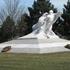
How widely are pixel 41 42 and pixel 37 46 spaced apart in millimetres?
1237

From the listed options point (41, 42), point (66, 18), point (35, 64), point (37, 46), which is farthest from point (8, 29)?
point (35, 64)

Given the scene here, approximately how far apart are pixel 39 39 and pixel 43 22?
2.80 meters

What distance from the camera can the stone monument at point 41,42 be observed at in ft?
96.8

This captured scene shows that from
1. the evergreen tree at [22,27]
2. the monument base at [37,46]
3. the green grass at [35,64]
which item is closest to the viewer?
the green grass at [35,64]

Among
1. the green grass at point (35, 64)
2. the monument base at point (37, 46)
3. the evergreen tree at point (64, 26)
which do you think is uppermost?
the green grass at point (35, 64)

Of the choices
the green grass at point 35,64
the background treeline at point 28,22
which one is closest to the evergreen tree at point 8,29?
the background treeline at point 28,22

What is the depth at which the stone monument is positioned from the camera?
29.5m

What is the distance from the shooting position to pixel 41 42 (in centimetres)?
3069

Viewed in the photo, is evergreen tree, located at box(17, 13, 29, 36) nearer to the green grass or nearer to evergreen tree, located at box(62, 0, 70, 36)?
evergreen tree, located at box(62, 0, 70, 36)

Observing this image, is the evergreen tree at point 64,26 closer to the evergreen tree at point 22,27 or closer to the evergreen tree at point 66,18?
the evergreen tree at point 66,18

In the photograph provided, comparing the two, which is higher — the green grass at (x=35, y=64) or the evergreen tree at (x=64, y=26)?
the green grass at (x=35, y=64)

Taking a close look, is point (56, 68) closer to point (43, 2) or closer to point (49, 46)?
point (49, 46)

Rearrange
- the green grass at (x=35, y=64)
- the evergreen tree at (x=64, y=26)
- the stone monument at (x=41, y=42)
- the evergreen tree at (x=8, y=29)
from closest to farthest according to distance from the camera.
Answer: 1. the green grass at (x=35, y=64)
2. the stone monument at (x=41, y=42)
3. the evergreen tree at (x=8, y=29)
4. the evergreen tree at (x=64, y=26)

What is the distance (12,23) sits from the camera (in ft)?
180
